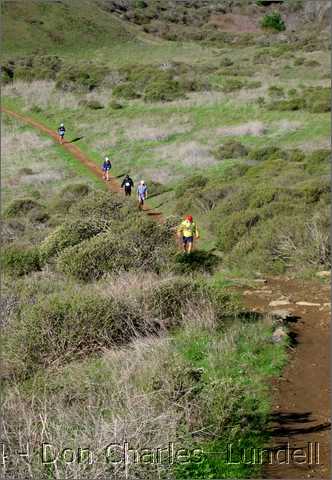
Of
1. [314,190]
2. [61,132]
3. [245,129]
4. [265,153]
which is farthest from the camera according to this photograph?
[61,132]

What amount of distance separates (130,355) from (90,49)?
2604 inches

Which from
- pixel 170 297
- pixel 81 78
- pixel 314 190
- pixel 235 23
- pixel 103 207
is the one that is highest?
pixel 235 23

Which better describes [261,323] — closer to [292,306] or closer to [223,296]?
[223,296]

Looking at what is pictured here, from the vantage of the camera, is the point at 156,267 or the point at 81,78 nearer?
the point at 156,267

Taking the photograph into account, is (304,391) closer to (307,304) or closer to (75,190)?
(307,304)

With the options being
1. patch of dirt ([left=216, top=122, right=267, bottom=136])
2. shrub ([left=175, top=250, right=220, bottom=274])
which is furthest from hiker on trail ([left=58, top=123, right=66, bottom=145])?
shrub ([left=175, top=250, right=220, bottom=274])

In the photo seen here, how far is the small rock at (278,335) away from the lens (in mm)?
8219

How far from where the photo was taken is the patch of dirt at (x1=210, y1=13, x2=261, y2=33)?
8881cm

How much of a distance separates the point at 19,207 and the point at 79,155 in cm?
967

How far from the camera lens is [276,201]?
655 inches

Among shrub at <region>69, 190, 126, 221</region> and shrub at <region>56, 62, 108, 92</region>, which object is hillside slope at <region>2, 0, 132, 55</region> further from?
shrub at <region>69, 190, 126, 221</region>

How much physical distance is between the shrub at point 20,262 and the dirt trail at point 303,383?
15.1 feet

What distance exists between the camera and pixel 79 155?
30828 millimetres

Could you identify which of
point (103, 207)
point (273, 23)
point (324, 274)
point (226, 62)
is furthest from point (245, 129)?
point (273, 23)
